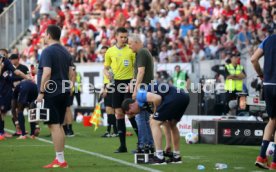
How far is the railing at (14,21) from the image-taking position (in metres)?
35.2

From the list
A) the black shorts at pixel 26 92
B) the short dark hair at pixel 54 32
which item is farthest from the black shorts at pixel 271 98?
the black shorts at pixel 26 92

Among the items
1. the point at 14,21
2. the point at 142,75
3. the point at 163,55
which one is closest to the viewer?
the point at 142,75

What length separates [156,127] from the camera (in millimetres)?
13398

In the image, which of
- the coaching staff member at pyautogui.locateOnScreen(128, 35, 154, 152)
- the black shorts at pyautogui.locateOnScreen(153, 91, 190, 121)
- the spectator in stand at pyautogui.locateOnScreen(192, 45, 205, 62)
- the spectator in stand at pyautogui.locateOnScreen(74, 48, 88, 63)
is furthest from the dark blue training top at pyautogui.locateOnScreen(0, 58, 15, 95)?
the spectator in stand at pyautogui.locateOnScreen(74, 48, 88, 63)

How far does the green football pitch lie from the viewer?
43.1ft

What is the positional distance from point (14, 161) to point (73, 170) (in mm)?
1820

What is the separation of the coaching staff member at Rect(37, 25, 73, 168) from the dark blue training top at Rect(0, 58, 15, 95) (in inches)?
242

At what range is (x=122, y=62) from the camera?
16578 millimetres

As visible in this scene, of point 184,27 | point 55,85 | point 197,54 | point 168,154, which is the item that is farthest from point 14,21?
point 55,85

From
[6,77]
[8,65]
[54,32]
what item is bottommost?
[6,77]

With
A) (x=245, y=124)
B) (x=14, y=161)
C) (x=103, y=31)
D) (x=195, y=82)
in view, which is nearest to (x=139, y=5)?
(x=103, y=31)

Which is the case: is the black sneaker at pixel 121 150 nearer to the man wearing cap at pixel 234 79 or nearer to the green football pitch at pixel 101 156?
the green football pitch at pixel 101 156

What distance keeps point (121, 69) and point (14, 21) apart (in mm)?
19782

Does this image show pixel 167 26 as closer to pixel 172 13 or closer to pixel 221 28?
pixel 172 13
